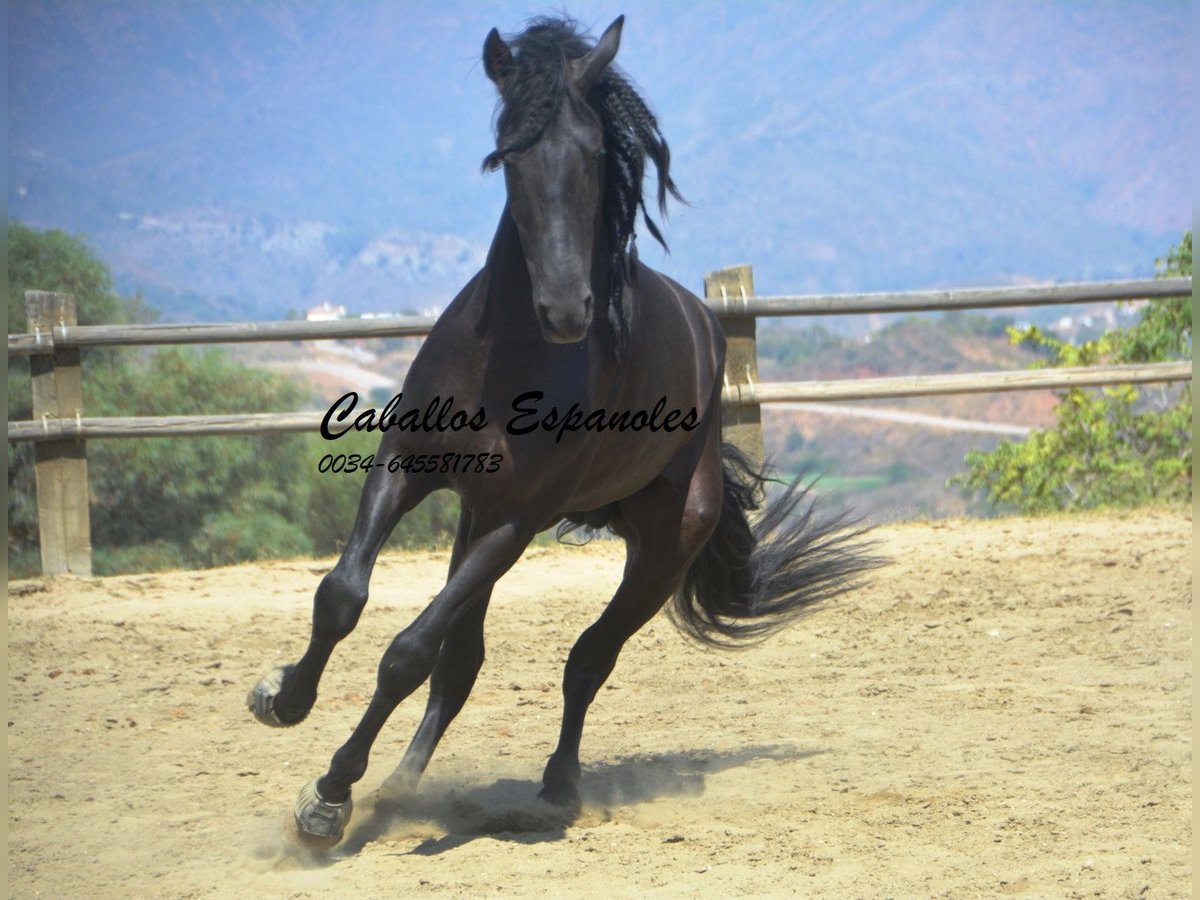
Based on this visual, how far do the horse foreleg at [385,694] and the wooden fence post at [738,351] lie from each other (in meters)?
4.14

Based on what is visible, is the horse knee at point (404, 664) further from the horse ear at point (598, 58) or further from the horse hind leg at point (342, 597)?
the horse ear at point (598, 58)

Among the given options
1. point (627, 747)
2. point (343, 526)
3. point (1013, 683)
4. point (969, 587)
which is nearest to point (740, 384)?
point (969, 587)

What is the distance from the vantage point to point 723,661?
5.59m

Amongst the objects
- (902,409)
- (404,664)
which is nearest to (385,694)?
(404,664)

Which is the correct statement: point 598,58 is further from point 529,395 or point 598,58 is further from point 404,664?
point 404,664

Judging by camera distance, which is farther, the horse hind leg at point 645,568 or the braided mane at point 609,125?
the horse hind leg at point 645,568

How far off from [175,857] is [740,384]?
471cm

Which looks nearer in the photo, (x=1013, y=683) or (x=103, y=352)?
(x=1013, y=683)

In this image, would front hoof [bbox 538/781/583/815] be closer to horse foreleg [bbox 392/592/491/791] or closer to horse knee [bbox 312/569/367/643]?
horse foreleg [bbox 392/592/491/791]

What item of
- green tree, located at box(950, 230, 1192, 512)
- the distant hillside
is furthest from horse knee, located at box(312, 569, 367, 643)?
the distant hillside

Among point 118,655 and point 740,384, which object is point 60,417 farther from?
point 740,384

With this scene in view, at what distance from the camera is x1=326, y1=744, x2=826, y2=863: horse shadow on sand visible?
3.45 metres

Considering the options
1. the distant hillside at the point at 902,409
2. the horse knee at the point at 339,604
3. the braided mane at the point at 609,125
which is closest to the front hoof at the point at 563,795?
the horse knee at the point at 339,604

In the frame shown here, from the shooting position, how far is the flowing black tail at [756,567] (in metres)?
4.59
